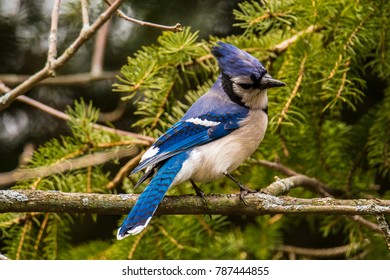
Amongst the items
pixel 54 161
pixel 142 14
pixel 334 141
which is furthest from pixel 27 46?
pixel 334 141

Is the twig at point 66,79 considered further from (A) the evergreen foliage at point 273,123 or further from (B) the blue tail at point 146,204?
(B) the blue tail at point 146,204

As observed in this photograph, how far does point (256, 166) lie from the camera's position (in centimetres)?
212

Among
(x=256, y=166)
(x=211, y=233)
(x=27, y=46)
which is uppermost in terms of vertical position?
(x=27, y=46)

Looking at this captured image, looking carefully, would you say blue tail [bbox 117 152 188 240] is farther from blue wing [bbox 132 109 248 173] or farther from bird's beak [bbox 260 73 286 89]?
bird's beak [bbox 260 73 286 89]

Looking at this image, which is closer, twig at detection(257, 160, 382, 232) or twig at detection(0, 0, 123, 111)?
twig at detection(0, 0, 123, 111)

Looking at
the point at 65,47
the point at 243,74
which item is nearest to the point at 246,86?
the point at 243,74

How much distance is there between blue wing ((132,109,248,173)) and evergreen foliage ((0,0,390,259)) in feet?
0.38

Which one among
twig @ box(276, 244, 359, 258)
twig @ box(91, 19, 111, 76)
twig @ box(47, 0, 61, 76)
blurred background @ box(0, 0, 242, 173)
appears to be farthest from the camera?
blurred background @ box(0, 0, 242, 173)

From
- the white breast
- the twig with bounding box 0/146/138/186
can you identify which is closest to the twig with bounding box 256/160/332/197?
the white breast

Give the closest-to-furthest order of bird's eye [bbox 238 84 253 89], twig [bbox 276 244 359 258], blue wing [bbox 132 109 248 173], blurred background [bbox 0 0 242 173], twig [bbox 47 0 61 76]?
twig [bbox 47 0 61 76] → blue wing [bbox 132 109 248 173] → bird's eye [bbox 238 84 253 89] → twig [bbox 276 244 359 258] → blurred background [bbox 0 0 242 173]

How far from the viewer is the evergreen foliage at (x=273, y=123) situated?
1933 millimetres

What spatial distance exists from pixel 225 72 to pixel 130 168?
0.38 m

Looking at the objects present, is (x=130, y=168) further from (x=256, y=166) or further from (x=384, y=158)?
(x=384, y=158)

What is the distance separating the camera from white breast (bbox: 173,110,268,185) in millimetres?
1829
